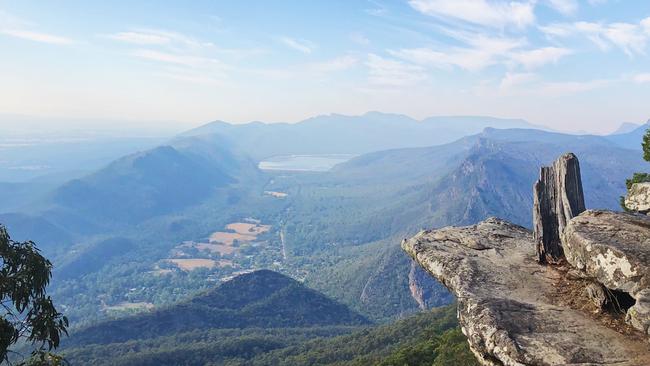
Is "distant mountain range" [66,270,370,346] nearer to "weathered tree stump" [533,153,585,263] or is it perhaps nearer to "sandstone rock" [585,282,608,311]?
"weathered tree stump" [533,153,585,263]

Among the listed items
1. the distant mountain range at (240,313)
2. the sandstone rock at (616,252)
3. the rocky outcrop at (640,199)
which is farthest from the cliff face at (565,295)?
the distant mountain range at (240,313)

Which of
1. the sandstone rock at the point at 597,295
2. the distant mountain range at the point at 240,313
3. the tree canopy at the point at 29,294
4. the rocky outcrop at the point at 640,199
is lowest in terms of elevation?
the distant mountain range at the point at 240,313

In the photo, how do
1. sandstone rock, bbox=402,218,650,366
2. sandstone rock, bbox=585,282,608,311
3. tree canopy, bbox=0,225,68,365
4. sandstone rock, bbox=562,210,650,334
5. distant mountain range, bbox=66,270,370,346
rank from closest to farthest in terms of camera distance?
sandstone rock, bbox=402,218,650,366, sandstone rock, bbox=562,210,650,334, sandstone rock, bbox=585,282,608,311, tree canopy, bbox=0,225,68,365, distant mountain range, bbox=66,270,370,346

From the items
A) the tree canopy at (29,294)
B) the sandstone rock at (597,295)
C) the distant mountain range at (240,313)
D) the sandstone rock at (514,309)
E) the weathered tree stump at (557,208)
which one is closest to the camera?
the sandstone rock at (514,309)

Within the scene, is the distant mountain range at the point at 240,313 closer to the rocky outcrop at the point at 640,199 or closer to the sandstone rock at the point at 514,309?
the sandstone rock at the point at 514,309

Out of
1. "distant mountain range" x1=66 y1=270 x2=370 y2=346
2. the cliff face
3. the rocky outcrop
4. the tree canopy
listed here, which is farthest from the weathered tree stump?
"distant mountain range" x1=66 y1=270 x2=370 y2=346

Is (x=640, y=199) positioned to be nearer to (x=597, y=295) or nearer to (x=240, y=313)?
(x=597, y=295)
